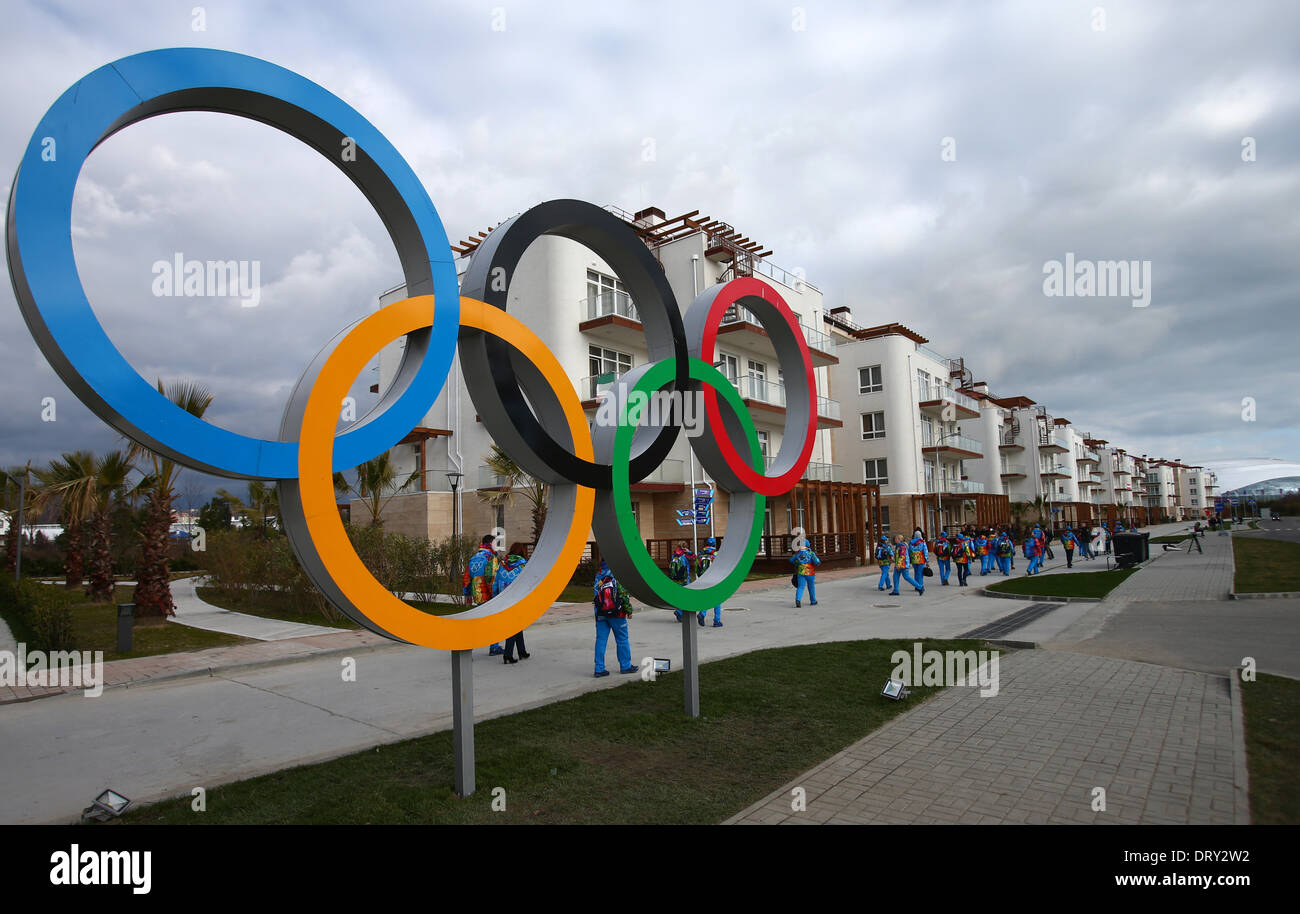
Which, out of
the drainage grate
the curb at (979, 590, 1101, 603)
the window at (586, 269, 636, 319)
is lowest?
the curb at (979, 590, 1101, 603)

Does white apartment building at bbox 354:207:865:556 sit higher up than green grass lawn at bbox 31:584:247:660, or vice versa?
white apartment building at bbox 354:207:865:556

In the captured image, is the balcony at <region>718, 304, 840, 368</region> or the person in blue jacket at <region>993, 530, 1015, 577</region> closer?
the person in blue jacket at <region>993, 530, 1015, 577</region>

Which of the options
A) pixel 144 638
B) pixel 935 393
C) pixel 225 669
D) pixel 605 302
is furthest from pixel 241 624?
Answer: pixel 935 393

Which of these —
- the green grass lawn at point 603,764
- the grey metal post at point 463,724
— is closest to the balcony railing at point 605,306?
the green grass lawn at point 603,764

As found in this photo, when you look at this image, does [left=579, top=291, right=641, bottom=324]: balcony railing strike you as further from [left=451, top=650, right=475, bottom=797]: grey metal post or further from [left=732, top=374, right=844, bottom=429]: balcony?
[left=451, top=650, right=475, bottom=797]: grey metal post

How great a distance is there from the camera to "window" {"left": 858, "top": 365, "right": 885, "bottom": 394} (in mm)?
40531

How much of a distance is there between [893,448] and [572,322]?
21.1 m

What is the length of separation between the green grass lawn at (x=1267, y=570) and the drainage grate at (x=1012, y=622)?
4741 mm

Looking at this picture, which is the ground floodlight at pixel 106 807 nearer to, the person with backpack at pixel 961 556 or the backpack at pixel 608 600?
the backpack at pixel 608 600

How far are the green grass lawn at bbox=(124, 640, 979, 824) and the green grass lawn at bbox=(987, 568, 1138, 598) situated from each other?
471 inches

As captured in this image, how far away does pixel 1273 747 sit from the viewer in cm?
564

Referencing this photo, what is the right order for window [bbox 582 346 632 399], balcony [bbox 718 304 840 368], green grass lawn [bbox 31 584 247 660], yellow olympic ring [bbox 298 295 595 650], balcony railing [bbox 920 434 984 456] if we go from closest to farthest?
1. yellow olympic ring [bbox 298 295 595 650]
2. green grass lawn [bbox 31 584 247 660]
3. window [bbox 582 346 632 399]
4. balcony [bbox 718 304 840 368]
5. balcony railing [bbox 920 434 984 456]

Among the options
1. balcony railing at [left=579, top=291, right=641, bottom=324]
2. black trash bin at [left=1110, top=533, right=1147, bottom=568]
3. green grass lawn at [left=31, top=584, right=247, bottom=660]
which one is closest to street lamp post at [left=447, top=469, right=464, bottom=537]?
green grass lawn at [left=31, top=584, right=247, bottom=660]

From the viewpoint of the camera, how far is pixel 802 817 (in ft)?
15.0
